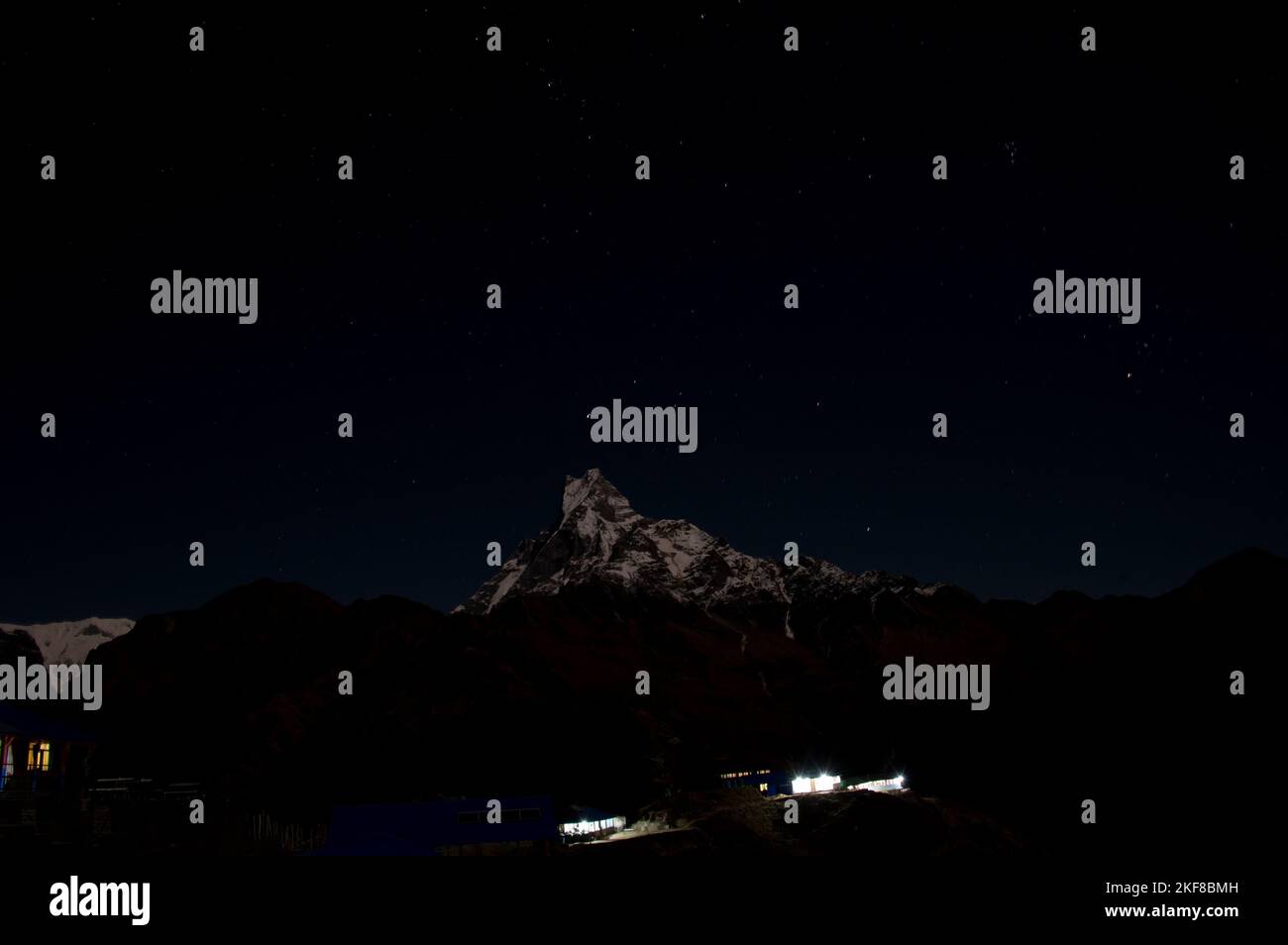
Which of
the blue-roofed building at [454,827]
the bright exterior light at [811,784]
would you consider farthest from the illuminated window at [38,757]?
the bright exterior light at [811,784]

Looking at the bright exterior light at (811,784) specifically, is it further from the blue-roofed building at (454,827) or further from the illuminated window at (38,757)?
the illuminated window at (38,757)

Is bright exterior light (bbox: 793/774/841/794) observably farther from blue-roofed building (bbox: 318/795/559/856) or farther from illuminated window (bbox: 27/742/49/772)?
illuminated window (bbox: 27/742/49/772)

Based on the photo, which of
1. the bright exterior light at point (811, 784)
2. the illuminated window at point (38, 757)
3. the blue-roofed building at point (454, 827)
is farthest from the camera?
the bright exterior light at point (811, 784)

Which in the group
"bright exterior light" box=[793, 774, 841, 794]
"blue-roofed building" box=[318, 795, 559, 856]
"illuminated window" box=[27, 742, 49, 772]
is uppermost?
"illuminated window" box=[27, 742, 49, 772]

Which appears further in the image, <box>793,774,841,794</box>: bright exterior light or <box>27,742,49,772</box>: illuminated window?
<box>793,774,841,794</box>: bright exterior light

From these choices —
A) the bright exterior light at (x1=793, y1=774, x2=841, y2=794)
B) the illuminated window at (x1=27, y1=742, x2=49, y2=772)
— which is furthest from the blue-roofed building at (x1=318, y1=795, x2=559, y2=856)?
the bright exterior light at (x1=793, y1=774, x2=841, y2=794)

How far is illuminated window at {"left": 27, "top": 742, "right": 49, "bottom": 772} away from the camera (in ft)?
159

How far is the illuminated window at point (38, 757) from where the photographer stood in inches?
1909

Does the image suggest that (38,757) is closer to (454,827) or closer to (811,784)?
(454,827)

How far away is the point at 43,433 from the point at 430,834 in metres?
37.8

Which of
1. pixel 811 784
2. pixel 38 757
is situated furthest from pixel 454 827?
pixel 811 784
